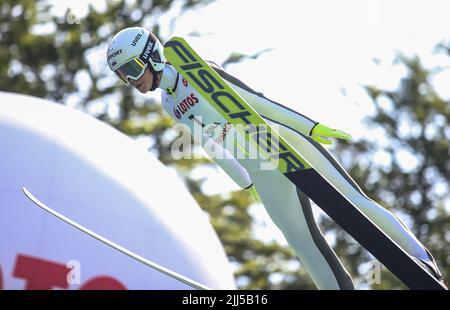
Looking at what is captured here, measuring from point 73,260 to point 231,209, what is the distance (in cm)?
1400

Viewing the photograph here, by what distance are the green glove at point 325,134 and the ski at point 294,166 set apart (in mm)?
305

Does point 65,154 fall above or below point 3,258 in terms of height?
above

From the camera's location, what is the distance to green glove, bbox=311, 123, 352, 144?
5.84 metres

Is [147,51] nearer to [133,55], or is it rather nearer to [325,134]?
[133,55]

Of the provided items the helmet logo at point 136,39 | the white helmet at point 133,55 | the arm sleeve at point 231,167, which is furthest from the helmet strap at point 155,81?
the arm sleeve at point 231,167

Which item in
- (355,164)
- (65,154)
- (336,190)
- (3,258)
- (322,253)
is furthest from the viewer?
(355,164)

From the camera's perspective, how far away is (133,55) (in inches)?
234

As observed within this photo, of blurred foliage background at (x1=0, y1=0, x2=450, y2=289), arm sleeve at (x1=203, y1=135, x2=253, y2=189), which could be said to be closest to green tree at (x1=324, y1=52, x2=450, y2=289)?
blurred foliage background at (x1=0, y1=0, x2=450, y2=289)

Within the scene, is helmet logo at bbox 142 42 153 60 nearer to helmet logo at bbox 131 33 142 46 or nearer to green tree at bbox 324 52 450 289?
helmet logo at bbox 131 33 142 46

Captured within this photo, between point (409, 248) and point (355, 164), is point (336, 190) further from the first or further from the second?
point (355, 164)

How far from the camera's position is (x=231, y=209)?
22.0 metres

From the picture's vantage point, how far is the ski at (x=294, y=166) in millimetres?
5496

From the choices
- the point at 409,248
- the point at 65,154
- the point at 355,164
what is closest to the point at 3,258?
the point at 65,154

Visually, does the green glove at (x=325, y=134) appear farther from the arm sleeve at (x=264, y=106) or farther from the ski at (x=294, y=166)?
the ski at (x=294, y=166)
